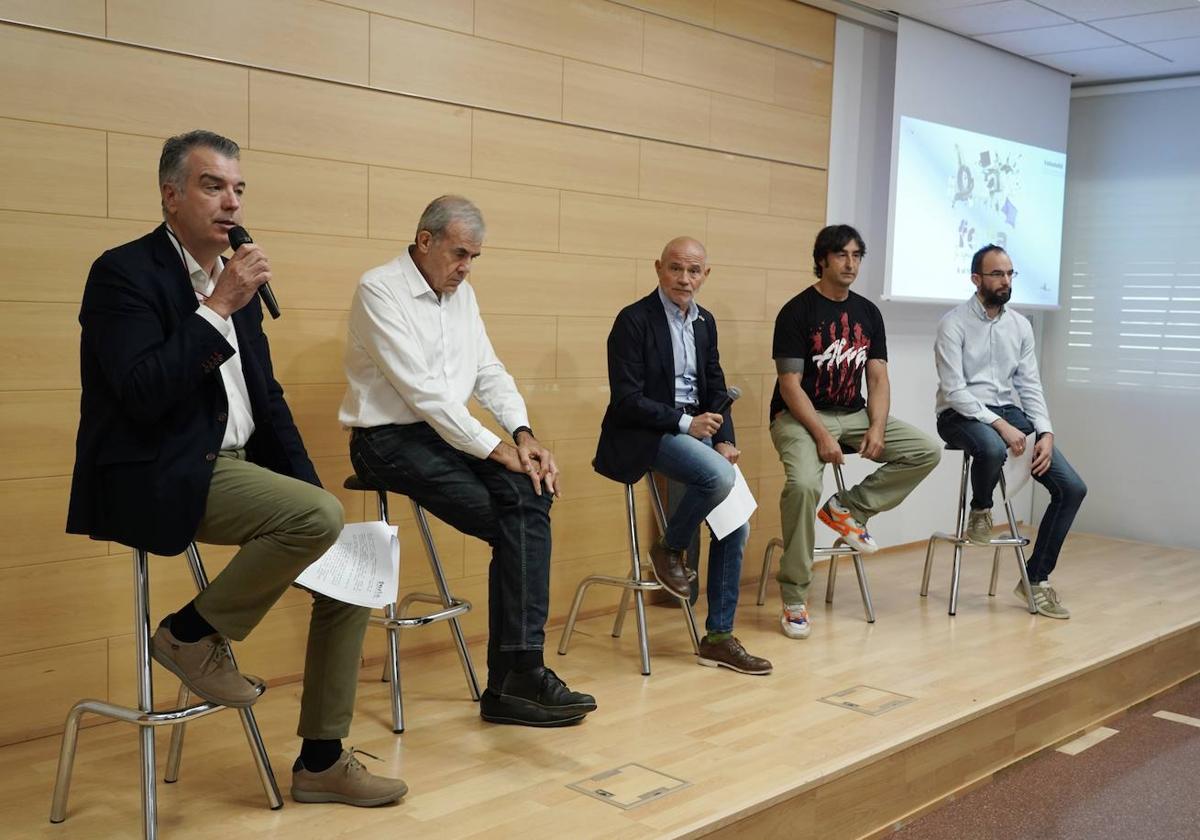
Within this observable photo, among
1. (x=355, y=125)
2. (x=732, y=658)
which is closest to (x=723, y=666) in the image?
(x=732, y=658)

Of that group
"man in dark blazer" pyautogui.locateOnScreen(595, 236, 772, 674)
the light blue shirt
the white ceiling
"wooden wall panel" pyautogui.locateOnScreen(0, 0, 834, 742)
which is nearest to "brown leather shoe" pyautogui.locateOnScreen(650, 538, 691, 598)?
"man in dark blazer" pyautogui.locateOnScreen(595, 236, 772, 674)

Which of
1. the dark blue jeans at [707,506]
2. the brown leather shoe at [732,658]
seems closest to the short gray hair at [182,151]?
the dark blue jeans at [707,506]

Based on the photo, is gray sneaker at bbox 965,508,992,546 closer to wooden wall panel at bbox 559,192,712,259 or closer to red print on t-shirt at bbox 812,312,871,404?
red print on t-shirt at bbox 812,312,871,404

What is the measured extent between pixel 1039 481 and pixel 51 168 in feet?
11.7

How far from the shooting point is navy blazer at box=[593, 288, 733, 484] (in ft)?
12.2

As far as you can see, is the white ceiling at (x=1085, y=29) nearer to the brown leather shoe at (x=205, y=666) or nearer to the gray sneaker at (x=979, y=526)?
the gray sneaker at (x=979, y=526)

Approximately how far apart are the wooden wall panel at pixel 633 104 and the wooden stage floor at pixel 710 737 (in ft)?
5.81

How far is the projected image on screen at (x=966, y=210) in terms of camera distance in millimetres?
5363

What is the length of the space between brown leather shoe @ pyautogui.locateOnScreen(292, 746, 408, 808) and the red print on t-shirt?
2328 millimetres

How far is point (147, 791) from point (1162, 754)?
298 centimetres

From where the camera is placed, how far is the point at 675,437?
3.72 meters

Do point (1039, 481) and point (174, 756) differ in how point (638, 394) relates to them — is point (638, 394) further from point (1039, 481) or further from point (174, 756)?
point (1039, 481)

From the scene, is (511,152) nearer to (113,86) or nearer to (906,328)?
(113,86)

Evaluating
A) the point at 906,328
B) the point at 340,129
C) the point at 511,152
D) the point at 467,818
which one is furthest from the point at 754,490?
the point at 467,818
